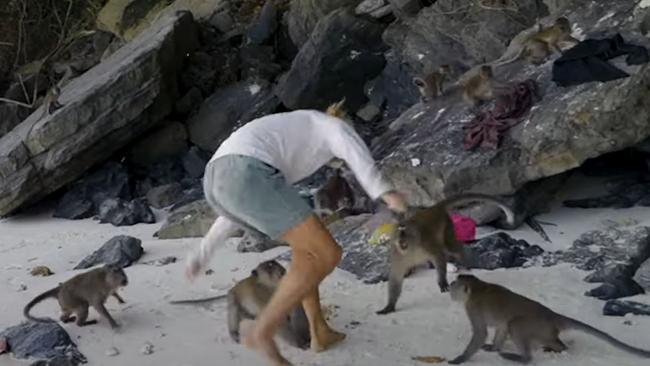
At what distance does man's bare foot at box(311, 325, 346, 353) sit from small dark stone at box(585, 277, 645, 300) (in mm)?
1432

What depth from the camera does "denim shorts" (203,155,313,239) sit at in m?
4.26

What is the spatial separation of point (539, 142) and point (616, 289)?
153cm

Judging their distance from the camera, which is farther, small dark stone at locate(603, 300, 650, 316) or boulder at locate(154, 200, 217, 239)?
boulder at locate(154, 200, 217, 239)

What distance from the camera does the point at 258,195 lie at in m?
4.27

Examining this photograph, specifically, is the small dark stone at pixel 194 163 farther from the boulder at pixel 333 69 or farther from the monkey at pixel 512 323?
the monkey at pixel 512 323

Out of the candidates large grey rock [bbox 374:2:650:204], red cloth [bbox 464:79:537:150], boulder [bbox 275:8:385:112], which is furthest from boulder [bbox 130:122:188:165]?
red cloth [bbox 464:79:537:150]

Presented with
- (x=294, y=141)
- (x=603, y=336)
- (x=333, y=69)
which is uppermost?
(x=294, y=141)

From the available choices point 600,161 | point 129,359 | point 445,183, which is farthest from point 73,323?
point 600,161

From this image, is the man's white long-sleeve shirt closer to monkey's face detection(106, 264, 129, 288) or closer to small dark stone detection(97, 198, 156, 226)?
monkey's face detection(106, 264, 129, 288)

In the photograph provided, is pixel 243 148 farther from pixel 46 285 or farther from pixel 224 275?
pixel 46 285

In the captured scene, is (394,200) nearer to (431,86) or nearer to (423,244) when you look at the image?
(423,244)

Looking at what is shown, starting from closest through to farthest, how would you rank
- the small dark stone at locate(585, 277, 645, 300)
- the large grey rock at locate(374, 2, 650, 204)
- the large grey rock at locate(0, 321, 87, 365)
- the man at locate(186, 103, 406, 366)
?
the man at locate(186, 103, 406, 366), the large grey rock at locate(0, 321, 87, 365), the small dark stone at locate(585, 277, 645, 300), the large grey rock at locate(374, 2, 650, 204)

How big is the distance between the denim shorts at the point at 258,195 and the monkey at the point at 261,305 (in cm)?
88

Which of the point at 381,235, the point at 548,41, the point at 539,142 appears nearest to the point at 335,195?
the point at 381,235
